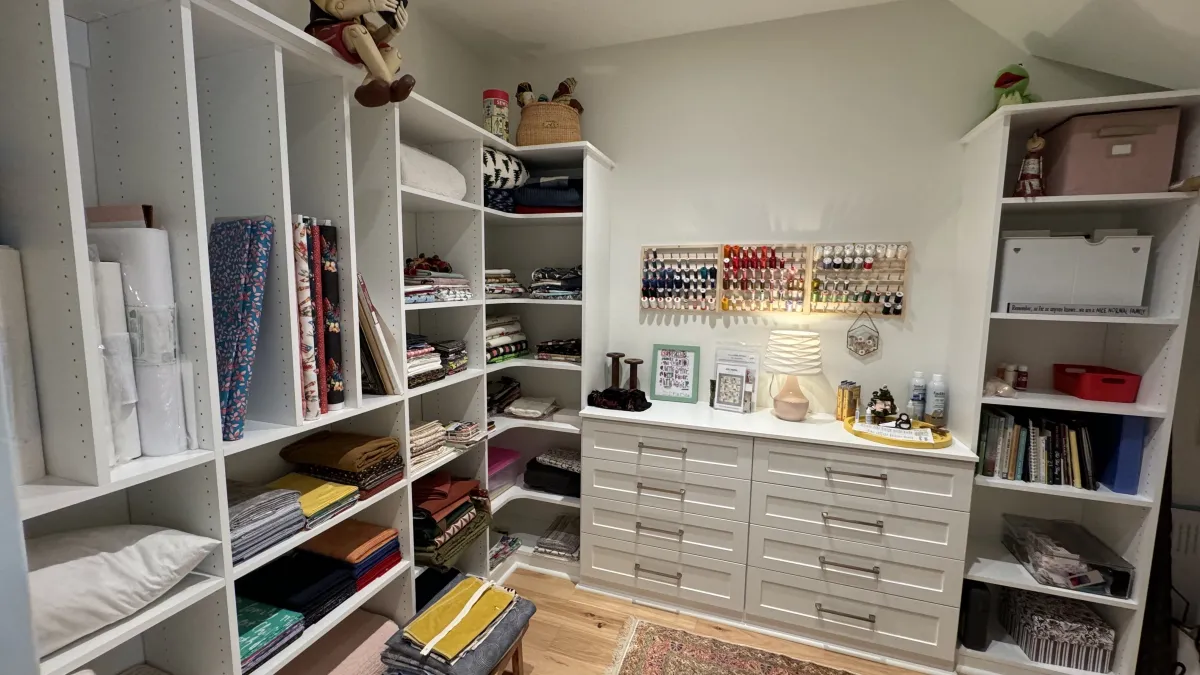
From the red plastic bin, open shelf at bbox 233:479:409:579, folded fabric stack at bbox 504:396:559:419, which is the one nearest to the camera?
open shelf at bbox 233:479:409:579

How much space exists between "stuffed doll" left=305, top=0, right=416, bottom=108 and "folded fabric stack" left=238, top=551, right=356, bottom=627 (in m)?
1.39

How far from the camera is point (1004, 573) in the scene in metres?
1.92

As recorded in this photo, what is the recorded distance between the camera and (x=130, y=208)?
1.04 metres

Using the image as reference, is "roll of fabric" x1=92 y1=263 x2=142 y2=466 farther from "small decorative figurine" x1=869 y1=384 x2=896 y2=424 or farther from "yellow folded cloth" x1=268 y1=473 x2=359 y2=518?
"small decorative figurine" x1=869 y1=384 x2=896 y2=424

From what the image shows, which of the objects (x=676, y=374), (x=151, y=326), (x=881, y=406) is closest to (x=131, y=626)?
(x=151, y=326)

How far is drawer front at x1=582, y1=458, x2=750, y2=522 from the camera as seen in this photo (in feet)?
6.88

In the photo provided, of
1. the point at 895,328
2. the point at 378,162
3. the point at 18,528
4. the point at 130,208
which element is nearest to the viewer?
the point at 18,528

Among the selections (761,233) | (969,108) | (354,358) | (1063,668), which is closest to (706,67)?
(761,233)

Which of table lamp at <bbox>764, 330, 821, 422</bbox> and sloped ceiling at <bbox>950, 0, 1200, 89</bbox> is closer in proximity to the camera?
sloped ceiling at <bbox>950, 0, 1200, 89</bbox>

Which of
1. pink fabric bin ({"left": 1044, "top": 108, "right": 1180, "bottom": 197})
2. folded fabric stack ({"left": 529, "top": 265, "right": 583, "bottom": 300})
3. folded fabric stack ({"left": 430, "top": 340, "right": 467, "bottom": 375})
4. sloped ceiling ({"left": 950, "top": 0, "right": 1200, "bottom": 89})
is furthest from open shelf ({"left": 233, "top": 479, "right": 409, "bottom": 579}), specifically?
sloped ceiling ({"left": 950, "top": 0, "right": 1200, "bottom": 89})

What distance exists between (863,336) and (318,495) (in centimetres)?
223

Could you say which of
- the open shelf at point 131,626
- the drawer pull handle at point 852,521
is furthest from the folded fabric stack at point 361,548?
the drawer pull handle at point 852,521

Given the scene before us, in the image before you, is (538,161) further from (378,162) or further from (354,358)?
(354,358)

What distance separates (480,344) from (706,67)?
1.71 meters
